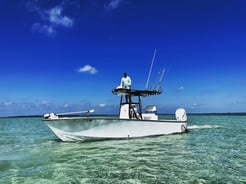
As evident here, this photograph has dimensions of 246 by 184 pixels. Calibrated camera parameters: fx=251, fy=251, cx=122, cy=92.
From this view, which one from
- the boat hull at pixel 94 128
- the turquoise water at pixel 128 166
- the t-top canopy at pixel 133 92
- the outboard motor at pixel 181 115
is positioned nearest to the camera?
the turquoise water at pixel 128 166

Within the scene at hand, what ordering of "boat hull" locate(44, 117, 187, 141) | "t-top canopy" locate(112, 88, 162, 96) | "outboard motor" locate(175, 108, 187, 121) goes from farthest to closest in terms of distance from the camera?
"outboard motor" locate(175, 108, 187, 121) < "t-top canopy" locate(112, 88, 162, 96) < "boat hull" locate(44, 117, 187, 141)

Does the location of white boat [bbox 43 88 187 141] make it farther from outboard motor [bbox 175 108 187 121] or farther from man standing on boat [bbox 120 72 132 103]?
outboard motor [bbox 175 108 187 121]

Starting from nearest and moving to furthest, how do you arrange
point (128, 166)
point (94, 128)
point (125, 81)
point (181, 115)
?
point (128, 166) < point (94, 128) < point (125, 81) < point (181, 115)

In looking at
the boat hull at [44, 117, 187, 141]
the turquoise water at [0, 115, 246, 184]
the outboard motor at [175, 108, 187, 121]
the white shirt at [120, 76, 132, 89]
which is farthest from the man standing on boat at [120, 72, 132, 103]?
the outboard motor at [175, 108, 187, 121]

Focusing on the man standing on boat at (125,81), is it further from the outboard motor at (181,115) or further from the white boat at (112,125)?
the outboard motor at (181,115)

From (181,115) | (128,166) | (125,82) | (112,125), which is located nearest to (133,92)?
(125,82)

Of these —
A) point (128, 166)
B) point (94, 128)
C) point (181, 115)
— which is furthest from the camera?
point (181, 115)

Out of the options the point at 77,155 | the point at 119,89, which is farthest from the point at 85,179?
the point at 119,89

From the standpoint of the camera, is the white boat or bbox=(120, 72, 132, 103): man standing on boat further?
bbox=(120, 72, 132, 103): man standing on boat

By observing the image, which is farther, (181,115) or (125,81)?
(181,115)

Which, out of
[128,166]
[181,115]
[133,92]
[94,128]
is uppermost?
[133,92]

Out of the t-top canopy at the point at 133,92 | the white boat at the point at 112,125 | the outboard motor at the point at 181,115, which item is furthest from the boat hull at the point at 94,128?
the outboard motor at the point at 181,115

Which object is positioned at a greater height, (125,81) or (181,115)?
(125,81)

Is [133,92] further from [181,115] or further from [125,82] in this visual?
[181,115]
